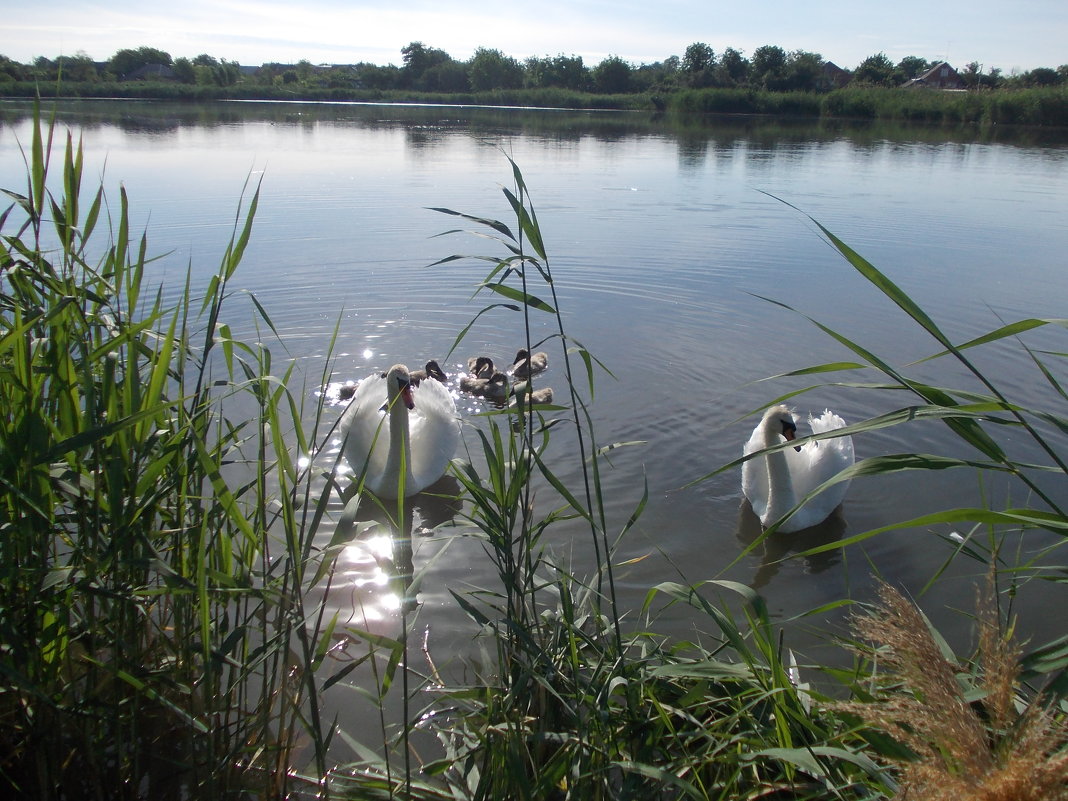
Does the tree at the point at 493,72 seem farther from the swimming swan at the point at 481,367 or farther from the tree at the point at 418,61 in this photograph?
the swimming swan at the point at 481,367

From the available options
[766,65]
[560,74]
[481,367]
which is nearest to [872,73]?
[766,65]

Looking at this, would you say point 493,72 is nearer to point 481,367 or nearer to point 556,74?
point 556,74

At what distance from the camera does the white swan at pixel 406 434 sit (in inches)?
216

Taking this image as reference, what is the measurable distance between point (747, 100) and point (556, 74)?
112 ft

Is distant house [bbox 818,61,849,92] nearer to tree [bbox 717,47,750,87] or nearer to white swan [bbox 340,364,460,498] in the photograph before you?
tree [bbox 717,47,750,87]

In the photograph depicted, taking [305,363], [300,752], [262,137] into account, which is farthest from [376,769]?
[262,137]

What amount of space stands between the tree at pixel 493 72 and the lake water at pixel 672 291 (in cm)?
5849

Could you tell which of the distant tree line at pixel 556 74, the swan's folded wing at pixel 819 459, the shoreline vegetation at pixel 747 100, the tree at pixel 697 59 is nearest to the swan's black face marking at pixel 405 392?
the swan's folded wing at pixel 819 459

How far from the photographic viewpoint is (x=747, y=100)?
155ft

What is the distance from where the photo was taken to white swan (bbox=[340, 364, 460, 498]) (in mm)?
5480

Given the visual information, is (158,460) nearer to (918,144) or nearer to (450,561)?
(450,561)

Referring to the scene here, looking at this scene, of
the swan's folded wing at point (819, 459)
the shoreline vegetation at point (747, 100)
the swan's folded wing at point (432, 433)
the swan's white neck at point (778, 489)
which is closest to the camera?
the swan's white neck at point (778, 489)

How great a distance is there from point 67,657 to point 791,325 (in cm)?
796

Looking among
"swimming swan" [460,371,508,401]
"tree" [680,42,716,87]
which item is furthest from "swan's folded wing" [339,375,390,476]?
"tree" [680,42,716,87]
